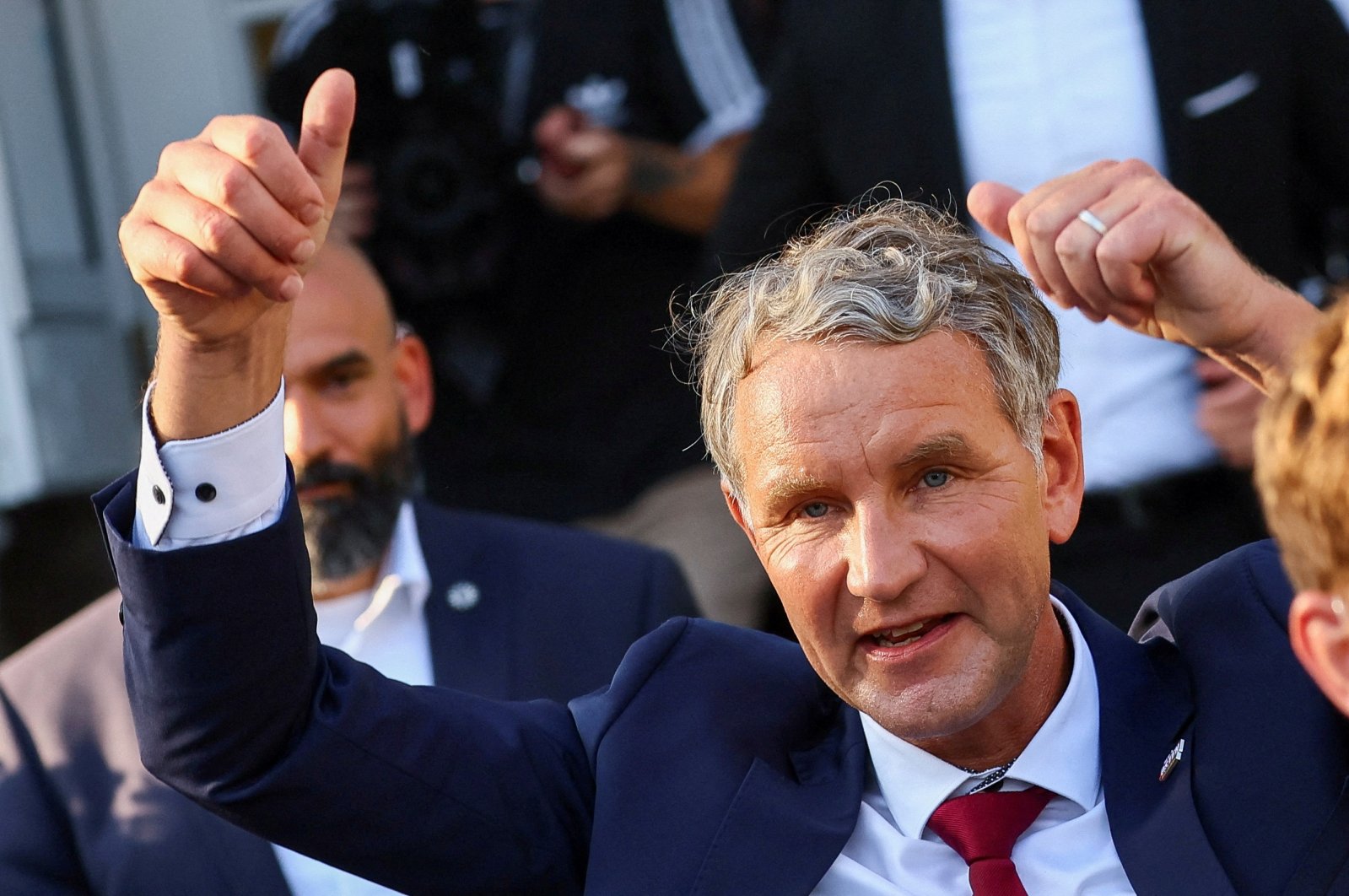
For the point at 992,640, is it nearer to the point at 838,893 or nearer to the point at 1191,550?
the point at 838,893

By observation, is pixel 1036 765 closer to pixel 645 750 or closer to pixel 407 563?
pixel 645 750

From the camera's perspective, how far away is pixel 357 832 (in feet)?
6.42

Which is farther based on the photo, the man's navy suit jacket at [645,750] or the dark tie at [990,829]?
the dark tie at [990,829]

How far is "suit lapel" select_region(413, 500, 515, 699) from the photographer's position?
3.01m

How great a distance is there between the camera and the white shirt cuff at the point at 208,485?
182cm

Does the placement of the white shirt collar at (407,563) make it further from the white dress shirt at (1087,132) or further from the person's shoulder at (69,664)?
the white dress shirt at (1087,132)

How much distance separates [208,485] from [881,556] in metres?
0.70

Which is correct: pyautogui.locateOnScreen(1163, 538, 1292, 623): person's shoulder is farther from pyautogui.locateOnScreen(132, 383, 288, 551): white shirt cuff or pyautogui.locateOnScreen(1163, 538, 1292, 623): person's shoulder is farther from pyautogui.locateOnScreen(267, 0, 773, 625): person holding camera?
pyautogui.locateOnScreen(267, 0, 773, 625): person holding camera

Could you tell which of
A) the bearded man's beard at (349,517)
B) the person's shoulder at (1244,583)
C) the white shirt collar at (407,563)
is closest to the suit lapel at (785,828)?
the person's shoulder at (1244,583)

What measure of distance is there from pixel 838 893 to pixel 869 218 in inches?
31.8

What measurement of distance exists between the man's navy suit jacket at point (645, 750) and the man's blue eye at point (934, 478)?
1.13 feet

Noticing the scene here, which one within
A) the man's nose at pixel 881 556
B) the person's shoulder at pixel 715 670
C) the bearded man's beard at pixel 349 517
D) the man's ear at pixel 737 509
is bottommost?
the bearded man's beard at pixel 349 517

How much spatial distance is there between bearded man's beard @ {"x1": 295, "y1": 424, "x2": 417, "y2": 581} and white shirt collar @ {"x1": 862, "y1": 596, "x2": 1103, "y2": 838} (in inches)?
53.4

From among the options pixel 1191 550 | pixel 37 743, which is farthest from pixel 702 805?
pixel 1191 550
